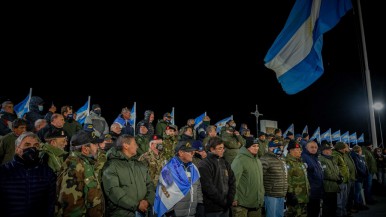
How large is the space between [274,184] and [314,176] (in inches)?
67.5

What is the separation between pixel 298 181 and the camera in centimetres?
800

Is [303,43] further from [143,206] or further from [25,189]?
[25,189]

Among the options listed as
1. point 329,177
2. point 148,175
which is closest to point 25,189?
point 148,175

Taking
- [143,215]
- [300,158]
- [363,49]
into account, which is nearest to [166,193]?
[143,215]

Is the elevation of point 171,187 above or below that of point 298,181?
above

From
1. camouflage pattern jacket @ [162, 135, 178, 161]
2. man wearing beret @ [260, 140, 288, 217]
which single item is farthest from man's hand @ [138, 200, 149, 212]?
man wearing beret @ [260, 140, 288, 217]

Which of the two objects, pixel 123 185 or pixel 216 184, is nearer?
pixel 123 185

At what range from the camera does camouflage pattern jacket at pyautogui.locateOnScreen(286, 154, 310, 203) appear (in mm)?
7938

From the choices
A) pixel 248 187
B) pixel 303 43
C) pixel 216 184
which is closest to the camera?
pixel 216 184

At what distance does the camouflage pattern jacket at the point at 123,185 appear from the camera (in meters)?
5.13

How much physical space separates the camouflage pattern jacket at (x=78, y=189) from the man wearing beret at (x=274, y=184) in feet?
14.4

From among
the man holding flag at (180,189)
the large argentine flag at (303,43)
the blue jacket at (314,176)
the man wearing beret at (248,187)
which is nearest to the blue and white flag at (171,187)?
the man holding flag at (180,189)

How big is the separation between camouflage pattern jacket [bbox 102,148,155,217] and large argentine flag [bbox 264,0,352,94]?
404 centimetres

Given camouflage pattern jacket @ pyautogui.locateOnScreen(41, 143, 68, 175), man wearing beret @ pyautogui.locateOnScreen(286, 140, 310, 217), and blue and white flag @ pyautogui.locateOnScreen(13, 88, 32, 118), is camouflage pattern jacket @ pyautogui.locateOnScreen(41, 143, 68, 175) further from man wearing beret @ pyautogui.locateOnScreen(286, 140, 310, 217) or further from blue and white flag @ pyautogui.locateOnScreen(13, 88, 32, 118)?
blue and white flag @ pyautogui.locateOnScreen(13, 88, 32, 118)
